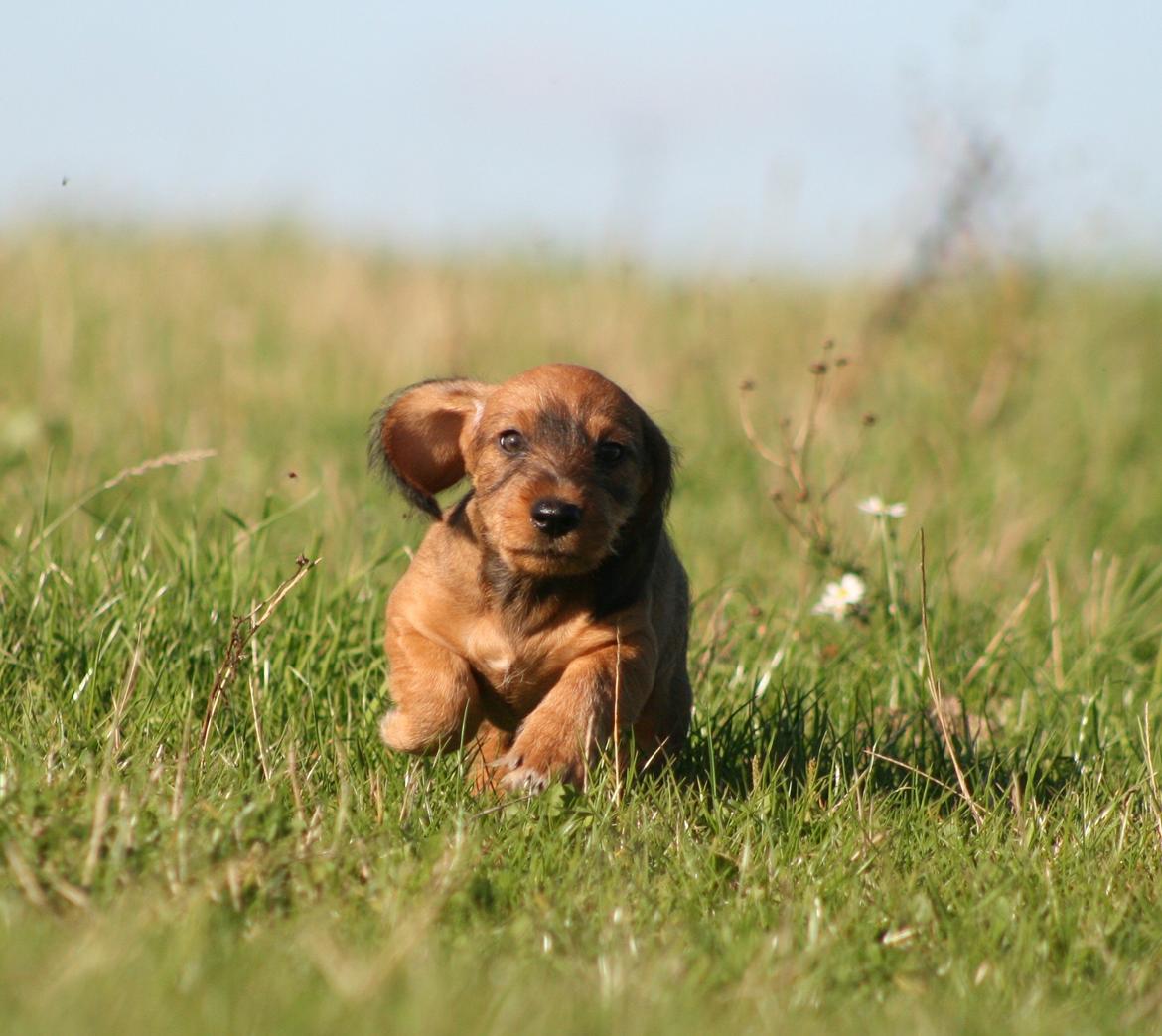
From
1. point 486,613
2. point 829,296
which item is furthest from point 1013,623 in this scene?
point 829,296

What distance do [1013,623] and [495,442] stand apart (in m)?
2.17

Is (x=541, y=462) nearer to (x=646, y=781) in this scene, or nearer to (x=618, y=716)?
(x=618, y=716)

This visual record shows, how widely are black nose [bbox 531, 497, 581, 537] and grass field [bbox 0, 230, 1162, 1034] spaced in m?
0.58

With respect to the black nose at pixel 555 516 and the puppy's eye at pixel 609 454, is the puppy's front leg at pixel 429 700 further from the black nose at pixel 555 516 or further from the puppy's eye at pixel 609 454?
the puppy's eye at pixel 609 454

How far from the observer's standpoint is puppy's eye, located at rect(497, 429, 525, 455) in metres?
4.09

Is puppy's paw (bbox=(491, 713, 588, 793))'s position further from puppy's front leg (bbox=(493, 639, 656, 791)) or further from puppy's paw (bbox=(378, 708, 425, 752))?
puppy's paw (bbox=(378, 708, 425, 752))

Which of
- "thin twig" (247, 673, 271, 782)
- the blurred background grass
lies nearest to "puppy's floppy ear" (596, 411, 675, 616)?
"thin twig" (247, 673, 271, 782)

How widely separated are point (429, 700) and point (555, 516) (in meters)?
0.56

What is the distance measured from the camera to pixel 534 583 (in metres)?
4.03

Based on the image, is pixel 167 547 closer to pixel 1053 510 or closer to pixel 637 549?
pixel 637 549

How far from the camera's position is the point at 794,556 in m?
6.62

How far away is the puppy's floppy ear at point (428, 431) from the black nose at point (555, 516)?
2.30 feet

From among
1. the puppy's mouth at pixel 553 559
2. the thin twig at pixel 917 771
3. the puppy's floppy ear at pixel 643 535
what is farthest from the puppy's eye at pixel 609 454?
the thin twig at pixel 917 771

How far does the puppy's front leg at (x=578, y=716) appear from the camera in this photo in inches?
144
